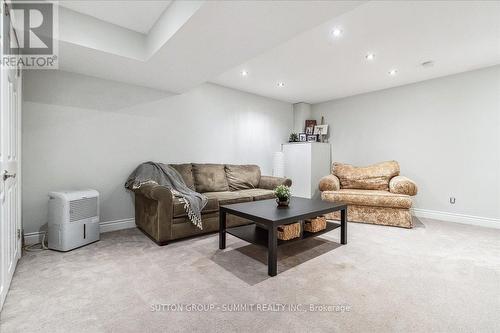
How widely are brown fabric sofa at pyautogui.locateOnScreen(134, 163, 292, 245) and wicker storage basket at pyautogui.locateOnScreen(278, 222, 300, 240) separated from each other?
1.18 metres

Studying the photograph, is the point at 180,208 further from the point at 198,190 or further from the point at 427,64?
the point at 427,64

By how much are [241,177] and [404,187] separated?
103 inches

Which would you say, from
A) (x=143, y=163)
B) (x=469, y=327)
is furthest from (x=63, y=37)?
(x=469, y=327)

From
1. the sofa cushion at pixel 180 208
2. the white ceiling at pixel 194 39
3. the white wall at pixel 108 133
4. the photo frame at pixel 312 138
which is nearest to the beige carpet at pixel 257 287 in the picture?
the sofa cushion at pixel 180 208

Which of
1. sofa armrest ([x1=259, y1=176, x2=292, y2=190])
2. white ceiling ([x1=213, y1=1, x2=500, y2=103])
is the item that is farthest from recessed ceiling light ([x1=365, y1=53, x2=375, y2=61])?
sofa armrest ([x1=259, y1=176, x2=292, y2=190])

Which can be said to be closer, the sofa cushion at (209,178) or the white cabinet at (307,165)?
the sofa cushion at (209,178)

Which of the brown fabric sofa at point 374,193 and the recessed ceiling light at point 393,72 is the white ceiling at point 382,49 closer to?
the recessed ceiling light at point 393,72

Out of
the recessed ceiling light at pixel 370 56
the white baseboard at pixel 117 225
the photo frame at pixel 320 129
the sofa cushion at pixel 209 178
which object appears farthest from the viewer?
the photo frame at pixel 320 129

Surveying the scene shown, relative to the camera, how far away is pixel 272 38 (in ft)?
7.45

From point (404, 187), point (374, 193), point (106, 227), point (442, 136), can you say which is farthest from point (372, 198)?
point (106, 227)

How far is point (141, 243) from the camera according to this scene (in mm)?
2834

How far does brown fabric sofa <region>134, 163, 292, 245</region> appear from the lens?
2.72 meters

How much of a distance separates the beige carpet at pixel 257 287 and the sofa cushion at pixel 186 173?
3.37 ft

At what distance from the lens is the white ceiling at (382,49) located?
2307mm
